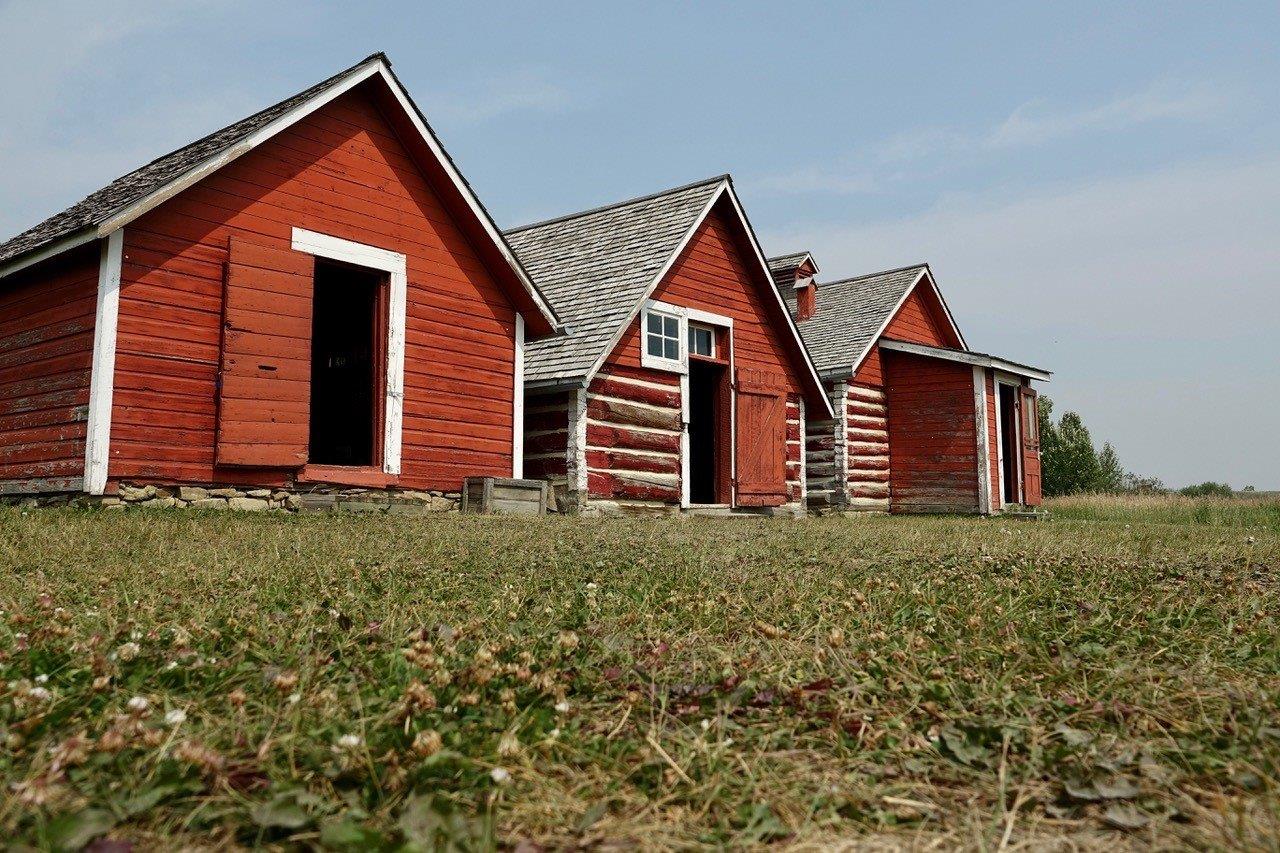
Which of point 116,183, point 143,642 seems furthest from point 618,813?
point 116,183

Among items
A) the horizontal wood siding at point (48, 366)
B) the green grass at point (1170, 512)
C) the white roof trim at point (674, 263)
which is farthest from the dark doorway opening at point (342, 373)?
the green grass at point (1170, 512)

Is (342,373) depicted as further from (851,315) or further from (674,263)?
(851,315)

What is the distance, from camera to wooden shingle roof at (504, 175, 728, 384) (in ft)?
47.8

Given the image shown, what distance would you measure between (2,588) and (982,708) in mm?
4740

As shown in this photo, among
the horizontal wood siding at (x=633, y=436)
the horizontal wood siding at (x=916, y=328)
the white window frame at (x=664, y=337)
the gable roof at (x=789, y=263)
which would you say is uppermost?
the gable roof at (x=789, y=263)

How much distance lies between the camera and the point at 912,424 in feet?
72.3

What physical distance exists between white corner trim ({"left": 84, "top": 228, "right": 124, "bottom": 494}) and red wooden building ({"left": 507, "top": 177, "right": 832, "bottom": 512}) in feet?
19.8

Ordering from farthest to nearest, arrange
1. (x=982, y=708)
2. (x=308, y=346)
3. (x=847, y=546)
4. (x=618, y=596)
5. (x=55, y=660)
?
(x=308, y=346)
(x=847, y=546)
(x=618, y=596)
(x=55, y=660)
(x=982, y=708)

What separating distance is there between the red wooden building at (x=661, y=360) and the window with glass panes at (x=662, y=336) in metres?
0.02

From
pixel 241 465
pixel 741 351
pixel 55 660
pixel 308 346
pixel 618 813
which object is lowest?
pixel 618 813

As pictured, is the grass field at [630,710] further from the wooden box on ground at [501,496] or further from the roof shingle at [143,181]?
the wooden box on ground at [501,496]

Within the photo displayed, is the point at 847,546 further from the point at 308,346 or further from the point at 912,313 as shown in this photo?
the point at 912,313

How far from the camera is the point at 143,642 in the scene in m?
3.45

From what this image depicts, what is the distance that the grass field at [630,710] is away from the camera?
7.18 feet
